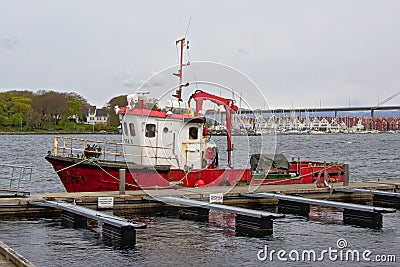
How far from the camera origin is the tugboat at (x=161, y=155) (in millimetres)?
25422

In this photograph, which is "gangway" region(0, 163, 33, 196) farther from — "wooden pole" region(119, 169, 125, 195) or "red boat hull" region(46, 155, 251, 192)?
"wooden pole" region(119, 169, 125, 195)

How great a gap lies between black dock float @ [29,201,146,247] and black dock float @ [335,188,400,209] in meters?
11.4

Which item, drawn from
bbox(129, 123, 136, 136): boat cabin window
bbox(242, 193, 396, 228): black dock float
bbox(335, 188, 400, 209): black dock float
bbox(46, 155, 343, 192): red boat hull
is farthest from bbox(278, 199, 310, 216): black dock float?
bbox(129, 123, 136, 136): boat cabin window

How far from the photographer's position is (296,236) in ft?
65.4

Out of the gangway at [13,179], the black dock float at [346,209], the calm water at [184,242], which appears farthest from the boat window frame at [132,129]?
the black dock float at [346,209]

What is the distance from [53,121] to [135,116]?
150216 mm

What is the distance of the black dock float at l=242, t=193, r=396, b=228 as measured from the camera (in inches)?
842

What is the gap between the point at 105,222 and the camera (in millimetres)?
18250

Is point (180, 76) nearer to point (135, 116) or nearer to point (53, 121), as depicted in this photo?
point (135, 116)

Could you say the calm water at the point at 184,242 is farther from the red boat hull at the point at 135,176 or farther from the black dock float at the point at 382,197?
the red boat hull at the point at 135,176

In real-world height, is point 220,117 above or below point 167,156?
above

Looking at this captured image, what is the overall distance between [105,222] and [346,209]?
28.5 ft

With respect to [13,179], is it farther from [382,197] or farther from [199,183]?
[382,197]

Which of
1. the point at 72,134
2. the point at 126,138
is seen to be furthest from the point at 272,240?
the point at 72,134
